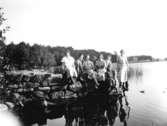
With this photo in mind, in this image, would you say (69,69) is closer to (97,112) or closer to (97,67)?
(97,67)

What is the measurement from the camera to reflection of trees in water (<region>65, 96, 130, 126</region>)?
11441 millimetres

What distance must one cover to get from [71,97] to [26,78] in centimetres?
383

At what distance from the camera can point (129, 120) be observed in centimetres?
1174

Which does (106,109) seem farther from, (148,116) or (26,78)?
(26,78)

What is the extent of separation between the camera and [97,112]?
13.1m

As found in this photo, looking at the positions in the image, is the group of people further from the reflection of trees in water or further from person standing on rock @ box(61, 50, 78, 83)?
the reflection of trees in water

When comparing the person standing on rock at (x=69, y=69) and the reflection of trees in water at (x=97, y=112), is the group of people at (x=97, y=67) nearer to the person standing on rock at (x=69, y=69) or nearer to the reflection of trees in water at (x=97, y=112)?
the person standing on rock at (x=69, y=69)

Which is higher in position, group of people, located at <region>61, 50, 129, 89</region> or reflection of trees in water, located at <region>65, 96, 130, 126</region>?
group of people, located at <region>61, 50, 129, 89</region>

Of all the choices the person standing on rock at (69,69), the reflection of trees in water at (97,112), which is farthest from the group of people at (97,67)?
the reflection of trees in water at (97,112)

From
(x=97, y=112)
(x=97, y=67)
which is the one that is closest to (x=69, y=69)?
(x=97, y=67)

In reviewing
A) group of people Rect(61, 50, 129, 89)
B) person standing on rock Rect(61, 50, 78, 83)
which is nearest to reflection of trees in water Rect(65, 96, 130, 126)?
group of people Rect(61, 50, 129, 89)

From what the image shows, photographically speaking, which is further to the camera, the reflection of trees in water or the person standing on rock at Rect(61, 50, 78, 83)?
the person standing on rock at Rect(61, 50, 78, 83)

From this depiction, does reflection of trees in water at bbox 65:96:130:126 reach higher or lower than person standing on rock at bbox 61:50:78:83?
lower

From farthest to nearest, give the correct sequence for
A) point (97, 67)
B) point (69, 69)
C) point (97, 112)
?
1. point (97, 67)
2. point (69, 69)
3. point (97, 112)
